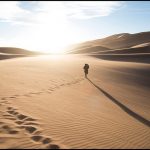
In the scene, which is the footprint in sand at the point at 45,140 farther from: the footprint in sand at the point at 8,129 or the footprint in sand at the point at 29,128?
Answer: the footprint in sand at the point at 8,129

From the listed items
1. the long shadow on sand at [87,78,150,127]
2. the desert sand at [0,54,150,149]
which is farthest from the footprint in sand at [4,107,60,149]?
the long shadow on sand at [87,78,150,127]

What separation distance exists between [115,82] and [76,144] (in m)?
11.9

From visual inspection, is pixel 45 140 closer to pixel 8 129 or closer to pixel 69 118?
pixel 8 129

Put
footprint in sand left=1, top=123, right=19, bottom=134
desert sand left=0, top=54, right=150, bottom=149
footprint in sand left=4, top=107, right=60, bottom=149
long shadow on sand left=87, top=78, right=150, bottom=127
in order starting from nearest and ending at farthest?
footprint in sand left=4, top=107, right=60, bottom=149 → desert sand left=0, top=54, right=150, bottom=149 → footprint in sand left=1, top=123, right=19, bottom=134 → long shadow on sand left=87, top=78, right=150, bottom=127

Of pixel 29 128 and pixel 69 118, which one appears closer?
pixel 29 128

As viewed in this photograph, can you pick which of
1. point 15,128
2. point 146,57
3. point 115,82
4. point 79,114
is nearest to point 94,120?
point 79,114

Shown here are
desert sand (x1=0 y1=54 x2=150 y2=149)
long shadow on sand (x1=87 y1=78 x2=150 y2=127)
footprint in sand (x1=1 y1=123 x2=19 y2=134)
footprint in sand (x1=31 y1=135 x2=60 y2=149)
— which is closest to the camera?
footprint in sand (x1=31 y1=135 x2=60 y2=149)

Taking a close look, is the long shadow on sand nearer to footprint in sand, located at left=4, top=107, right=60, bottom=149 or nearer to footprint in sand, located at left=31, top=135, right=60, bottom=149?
footprint in sand, located at left=4, top=107, right=60, bottom=149

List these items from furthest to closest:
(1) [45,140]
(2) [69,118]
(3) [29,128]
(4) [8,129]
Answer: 1. (2) [69,118]
2. (3) [29,128]
3. (4) [8,129]
4. (1) [45,140]

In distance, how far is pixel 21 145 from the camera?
19.0 ft

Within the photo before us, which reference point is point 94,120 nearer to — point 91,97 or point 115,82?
point 91,97

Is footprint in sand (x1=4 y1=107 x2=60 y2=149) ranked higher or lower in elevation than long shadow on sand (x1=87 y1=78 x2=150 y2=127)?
higher

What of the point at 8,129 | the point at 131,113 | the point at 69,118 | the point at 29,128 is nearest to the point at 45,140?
the point at 29,128

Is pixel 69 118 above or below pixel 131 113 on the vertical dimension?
above
